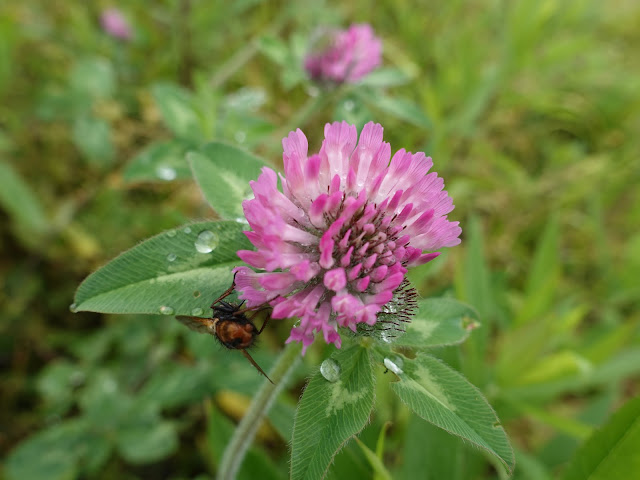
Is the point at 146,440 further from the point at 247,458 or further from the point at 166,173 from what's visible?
the point at 166,173

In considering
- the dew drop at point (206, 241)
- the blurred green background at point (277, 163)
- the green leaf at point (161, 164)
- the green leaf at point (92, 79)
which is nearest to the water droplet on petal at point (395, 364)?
the blurred green background at point (277, 163)

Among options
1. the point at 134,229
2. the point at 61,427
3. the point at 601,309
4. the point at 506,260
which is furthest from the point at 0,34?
the point at 601,309

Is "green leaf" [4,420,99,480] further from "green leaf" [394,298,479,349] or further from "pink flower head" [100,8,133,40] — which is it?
"pink flower head" [100,8,133,40]

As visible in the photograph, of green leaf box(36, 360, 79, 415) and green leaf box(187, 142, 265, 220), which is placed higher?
green leaf box(187, 142, 265, 220)

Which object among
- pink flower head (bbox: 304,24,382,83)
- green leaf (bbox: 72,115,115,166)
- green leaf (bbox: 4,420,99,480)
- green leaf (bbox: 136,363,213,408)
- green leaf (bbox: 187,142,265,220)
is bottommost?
green leaf (bbox: 4,420,99,480)

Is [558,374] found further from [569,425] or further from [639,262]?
[639,262]

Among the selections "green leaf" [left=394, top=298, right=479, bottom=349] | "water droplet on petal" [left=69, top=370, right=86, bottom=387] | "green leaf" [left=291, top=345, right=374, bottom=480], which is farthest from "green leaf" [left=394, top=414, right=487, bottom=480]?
"water droplet on petal" [left=69, top=370, right=86, bottom=387]

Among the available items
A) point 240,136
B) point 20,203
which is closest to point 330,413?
point 240,136
